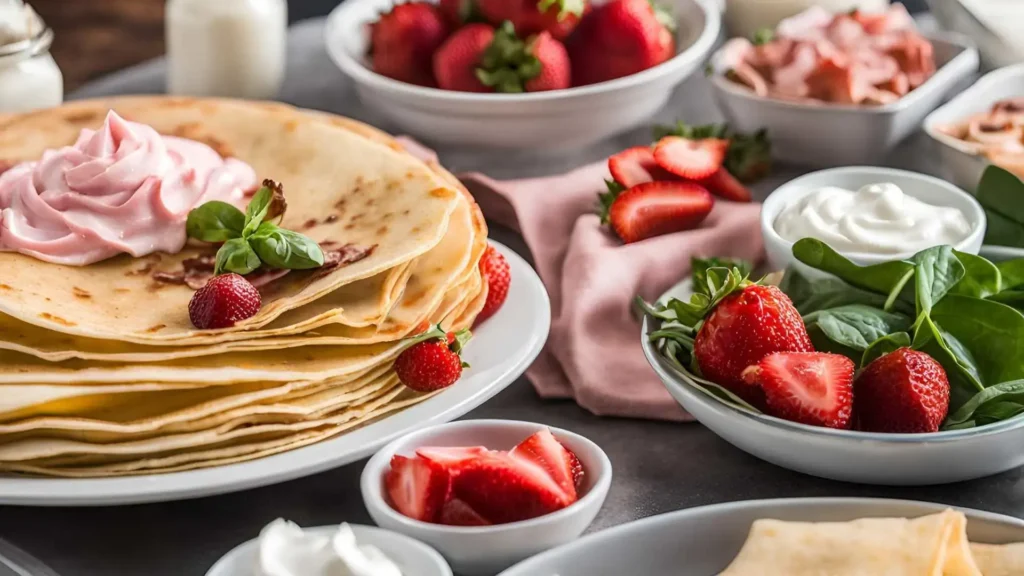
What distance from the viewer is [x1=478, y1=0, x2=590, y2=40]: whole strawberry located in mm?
2109

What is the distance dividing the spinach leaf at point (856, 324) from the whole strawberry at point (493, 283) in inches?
14.8

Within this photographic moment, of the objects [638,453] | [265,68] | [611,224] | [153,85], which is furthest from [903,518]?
[153,85]

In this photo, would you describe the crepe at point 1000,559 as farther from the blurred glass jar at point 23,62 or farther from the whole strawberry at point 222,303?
the blurred glass jar at point 23,62

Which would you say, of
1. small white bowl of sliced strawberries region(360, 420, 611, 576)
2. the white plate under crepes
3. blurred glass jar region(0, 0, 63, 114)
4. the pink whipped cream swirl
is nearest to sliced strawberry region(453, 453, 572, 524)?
small white bowl of sliced strawberries region(360, 420, 611, 576)

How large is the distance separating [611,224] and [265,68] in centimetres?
95

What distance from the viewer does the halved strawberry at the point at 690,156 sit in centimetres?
191

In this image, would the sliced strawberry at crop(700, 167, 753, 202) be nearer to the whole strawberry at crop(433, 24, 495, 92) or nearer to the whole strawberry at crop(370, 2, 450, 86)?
the whole strawberry at crop(433, 24, 495, 92)

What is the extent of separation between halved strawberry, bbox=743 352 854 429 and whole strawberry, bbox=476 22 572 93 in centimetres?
95

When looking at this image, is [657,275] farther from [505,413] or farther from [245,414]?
[245,414]

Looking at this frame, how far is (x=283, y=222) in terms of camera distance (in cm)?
159

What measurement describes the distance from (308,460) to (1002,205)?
1.13m

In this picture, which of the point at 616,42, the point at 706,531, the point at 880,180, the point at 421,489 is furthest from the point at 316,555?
the point at 616,42

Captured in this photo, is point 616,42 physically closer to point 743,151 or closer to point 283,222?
point 743,151

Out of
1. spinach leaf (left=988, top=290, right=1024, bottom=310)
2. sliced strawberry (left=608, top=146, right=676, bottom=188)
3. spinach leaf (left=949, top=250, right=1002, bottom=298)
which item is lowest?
sliced strawberry (left=608, top=146, right=676, bottom=188)
